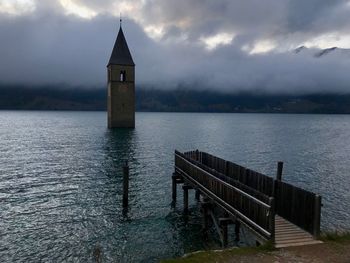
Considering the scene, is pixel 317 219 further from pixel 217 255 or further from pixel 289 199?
pixel 217 255

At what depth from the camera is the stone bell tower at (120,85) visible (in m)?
84.5

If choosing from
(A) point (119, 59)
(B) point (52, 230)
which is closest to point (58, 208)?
(B) point (52, 230)

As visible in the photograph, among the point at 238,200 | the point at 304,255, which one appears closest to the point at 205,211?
the point at 238,200

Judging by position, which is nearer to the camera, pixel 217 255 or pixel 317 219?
pixel 217 255

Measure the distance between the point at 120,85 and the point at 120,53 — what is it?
8161mm

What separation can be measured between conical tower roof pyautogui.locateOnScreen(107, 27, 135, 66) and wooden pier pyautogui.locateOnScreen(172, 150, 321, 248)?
2647 inches

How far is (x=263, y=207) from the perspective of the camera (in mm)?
13531

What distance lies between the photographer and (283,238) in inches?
538

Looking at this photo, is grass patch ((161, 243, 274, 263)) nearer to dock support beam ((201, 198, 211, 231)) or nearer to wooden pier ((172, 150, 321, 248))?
wooden pier ((172, 150, 321, 248))

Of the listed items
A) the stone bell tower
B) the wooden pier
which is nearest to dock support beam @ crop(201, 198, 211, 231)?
the wooden pier

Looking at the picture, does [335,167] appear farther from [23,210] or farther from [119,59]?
[119,59]

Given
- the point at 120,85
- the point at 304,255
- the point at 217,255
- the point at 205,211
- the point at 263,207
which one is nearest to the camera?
→ the point at 304,255

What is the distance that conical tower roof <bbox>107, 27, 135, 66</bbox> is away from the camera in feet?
276

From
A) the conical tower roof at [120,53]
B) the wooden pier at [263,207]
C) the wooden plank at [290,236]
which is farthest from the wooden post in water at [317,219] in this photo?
the conical tower roof at [120,53]
